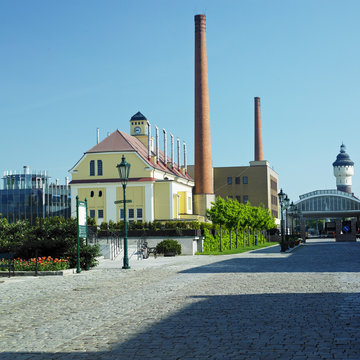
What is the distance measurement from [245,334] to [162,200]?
5989 centimetres

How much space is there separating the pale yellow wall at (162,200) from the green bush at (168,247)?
23202 mm

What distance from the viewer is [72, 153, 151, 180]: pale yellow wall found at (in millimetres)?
68812

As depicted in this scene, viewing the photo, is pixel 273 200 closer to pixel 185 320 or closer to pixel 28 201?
pixel 28 201

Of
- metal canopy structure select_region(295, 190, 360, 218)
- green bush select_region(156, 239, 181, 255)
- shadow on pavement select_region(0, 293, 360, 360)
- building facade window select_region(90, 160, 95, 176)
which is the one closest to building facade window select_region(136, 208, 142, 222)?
building facade window select_region(90, 160, 95, 176)

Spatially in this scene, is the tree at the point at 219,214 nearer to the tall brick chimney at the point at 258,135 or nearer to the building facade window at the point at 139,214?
the building facade window at the point at 139,214

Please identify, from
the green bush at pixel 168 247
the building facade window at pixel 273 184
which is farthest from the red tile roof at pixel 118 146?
the building facade window at pixel 273 184

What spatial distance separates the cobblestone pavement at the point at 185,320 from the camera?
7.80 meters

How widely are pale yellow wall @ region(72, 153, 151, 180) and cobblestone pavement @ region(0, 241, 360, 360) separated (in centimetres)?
5050

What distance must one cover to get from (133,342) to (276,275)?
13051 millimetres

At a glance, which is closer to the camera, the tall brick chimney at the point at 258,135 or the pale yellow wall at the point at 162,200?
the pale yellow wall at the point at 162,200

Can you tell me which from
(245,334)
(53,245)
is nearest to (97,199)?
(53,245)

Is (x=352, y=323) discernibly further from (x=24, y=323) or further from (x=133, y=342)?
(x=24, y=323)

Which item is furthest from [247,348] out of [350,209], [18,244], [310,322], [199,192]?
[350,209]

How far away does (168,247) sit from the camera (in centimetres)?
4412
